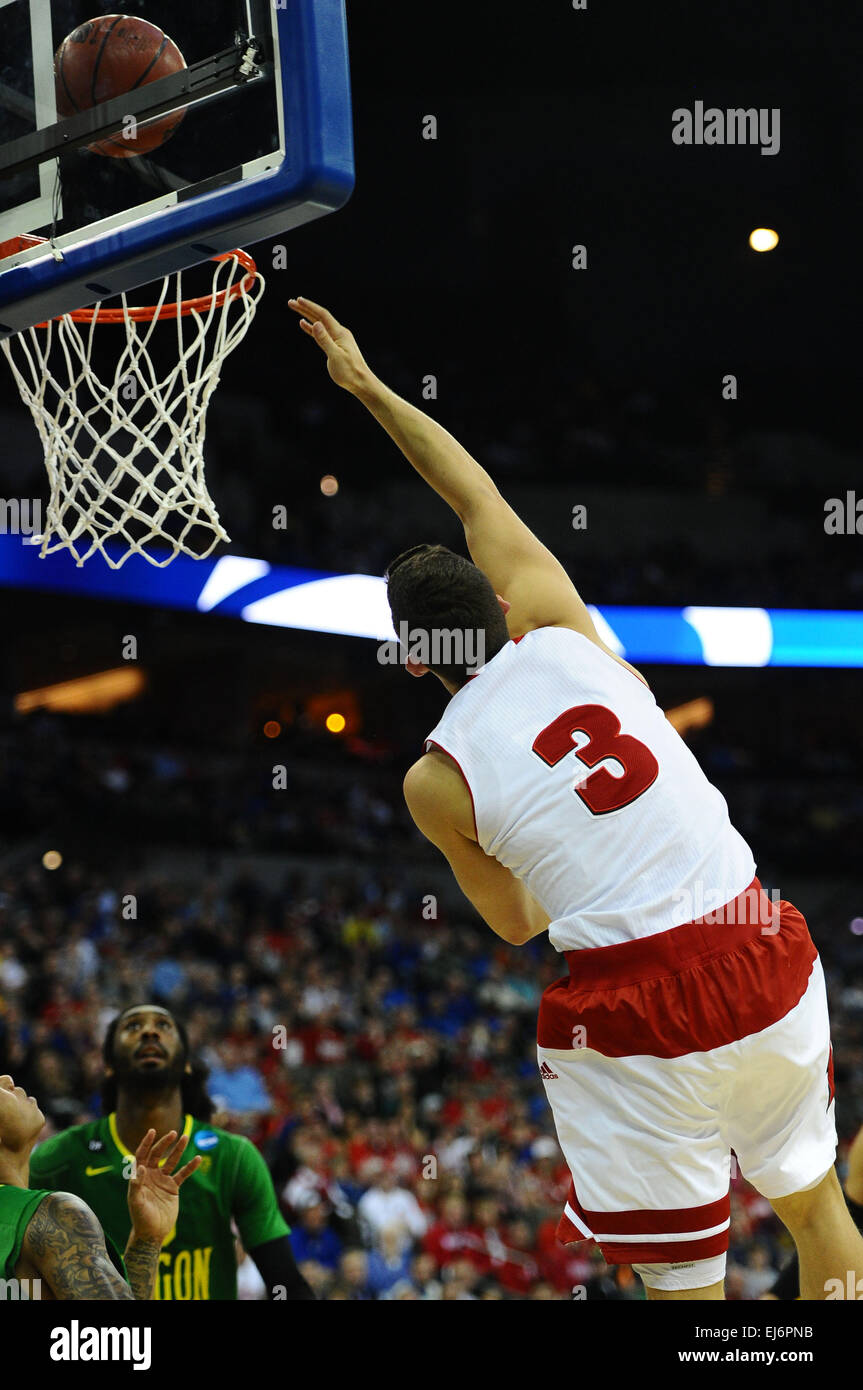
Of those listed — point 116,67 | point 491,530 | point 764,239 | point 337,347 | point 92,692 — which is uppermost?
point 764,239

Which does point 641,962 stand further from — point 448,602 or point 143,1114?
point 143,1114

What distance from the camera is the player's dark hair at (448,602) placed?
271 centimetres

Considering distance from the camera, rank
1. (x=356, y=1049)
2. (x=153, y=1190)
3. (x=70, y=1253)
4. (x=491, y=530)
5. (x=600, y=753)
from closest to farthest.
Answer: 1. (x=600, y=753)
2. (x=70, y=1253)
3. (x=491, y=530)
4. (x=153, y=1190)
5. (x=356, y=1049)

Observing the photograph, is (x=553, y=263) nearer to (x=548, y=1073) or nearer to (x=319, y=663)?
(x=319, y=663)

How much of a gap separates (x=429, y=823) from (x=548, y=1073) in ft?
1.69

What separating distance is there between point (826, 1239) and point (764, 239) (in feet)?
46.0

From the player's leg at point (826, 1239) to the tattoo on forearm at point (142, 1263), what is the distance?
1.46 m

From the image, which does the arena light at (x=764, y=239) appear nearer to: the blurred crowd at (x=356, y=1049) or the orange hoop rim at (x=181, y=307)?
the blurred crowd at (x=356, y=1049)

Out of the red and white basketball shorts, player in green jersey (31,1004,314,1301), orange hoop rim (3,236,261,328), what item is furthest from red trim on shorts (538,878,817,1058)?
orange hoop rim (3,236,261,328)

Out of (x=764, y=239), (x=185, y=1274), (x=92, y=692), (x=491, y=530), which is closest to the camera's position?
(x=491, y=530)

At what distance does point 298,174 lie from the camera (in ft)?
9.25

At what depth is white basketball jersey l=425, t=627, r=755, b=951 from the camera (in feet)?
8.39

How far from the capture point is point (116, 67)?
125 inches

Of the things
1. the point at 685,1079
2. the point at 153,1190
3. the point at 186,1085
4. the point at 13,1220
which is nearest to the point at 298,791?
the point at 186,1085
